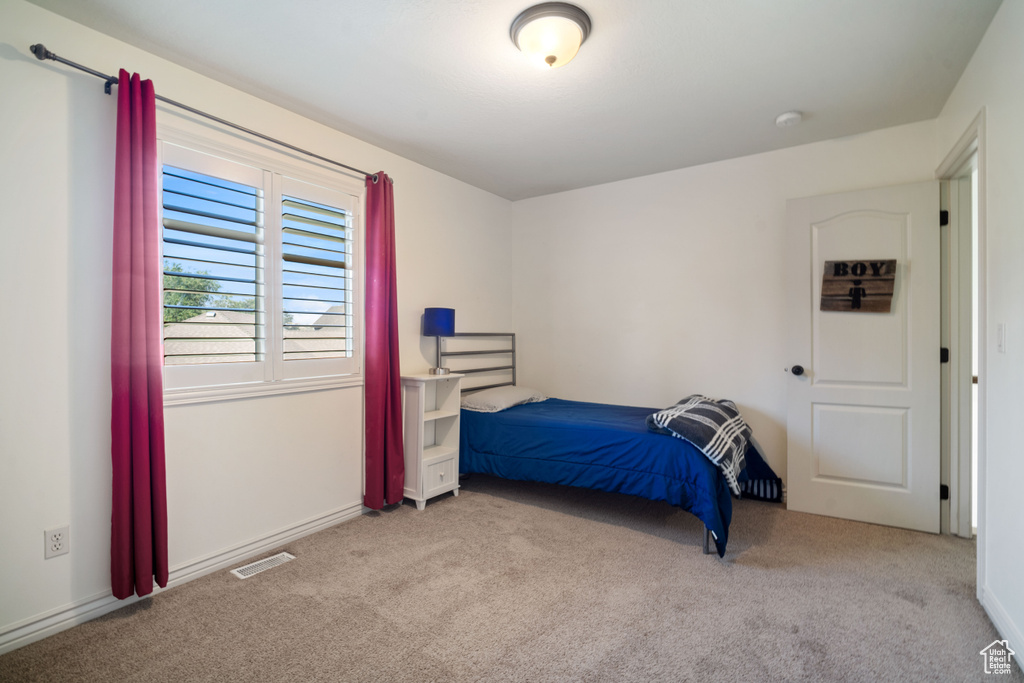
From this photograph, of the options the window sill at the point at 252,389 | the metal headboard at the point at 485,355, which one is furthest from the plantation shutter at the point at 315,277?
the metal headboard at the point at 485,355

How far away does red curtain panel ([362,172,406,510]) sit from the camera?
3.14 m

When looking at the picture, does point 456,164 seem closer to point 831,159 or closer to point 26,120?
point 26,120

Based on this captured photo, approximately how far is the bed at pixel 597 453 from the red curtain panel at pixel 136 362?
2024mm

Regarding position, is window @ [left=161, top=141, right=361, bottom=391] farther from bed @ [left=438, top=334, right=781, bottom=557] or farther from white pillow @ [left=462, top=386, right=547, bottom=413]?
bed @ [left=438, top=334, right=781, bottom=557]

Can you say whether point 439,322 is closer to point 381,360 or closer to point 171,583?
point 381,360

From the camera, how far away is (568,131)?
Result: 315cm

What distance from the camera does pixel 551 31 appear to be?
6.58 feet

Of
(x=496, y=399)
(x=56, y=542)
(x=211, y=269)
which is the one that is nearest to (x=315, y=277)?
(x=211, y=269)

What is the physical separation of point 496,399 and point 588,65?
7.71 feet

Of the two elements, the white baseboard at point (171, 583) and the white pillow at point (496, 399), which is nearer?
the white baseboard at point (171, 583)

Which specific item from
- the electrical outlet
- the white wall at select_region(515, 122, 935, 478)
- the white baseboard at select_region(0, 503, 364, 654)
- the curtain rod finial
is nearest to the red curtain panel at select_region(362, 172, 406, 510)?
the white baseboard at select_region(0, 503, 364, 654)

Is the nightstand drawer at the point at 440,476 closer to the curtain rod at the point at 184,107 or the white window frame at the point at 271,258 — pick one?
the white window frame at the point at 271,258

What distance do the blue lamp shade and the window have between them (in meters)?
0.61

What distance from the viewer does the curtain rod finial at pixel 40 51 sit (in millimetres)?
1868
